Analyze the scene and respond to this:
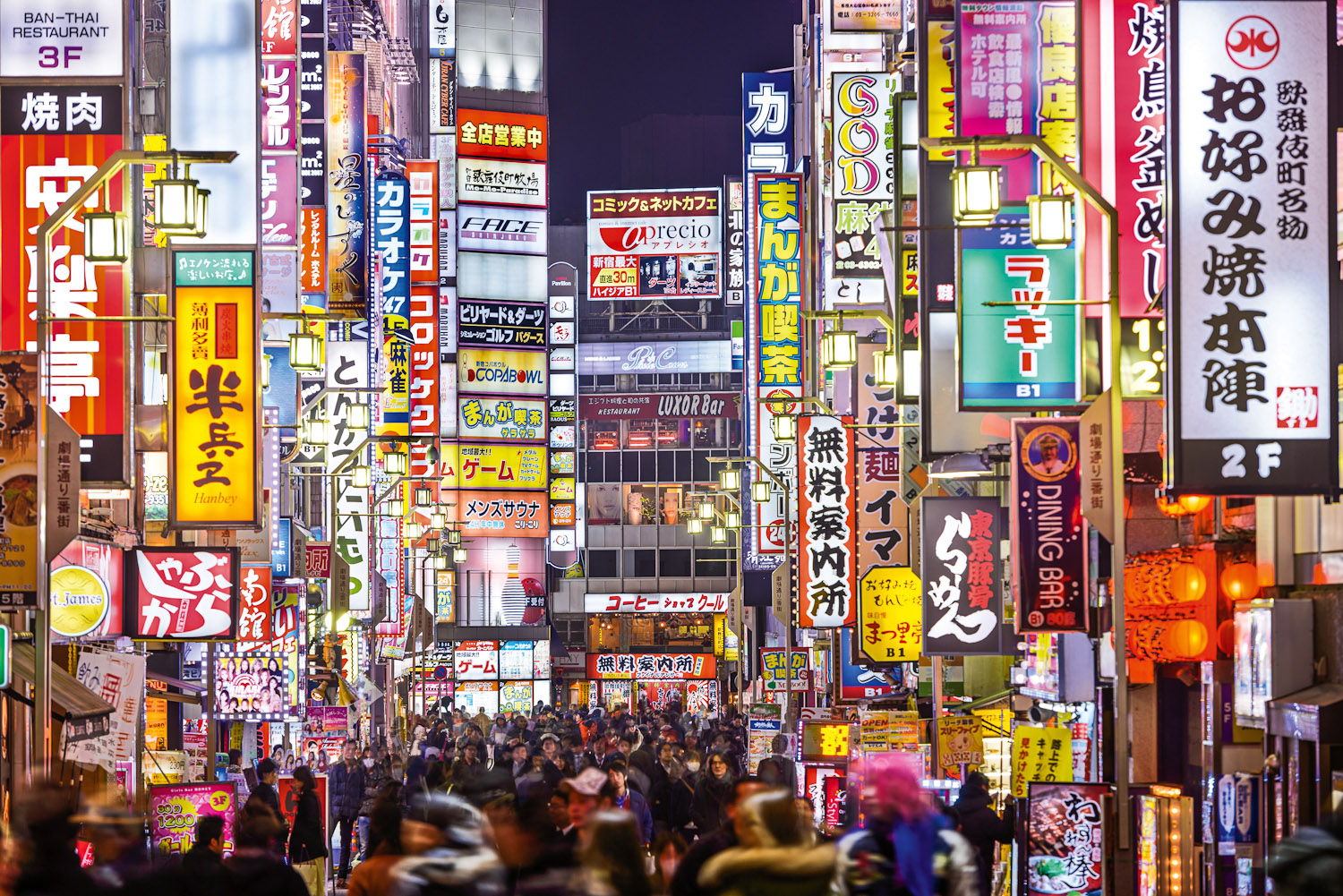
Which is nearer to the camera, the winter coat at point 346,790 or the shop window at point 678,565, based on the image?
the winter coat at point 346,790

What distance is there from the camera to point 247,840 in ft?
36.9

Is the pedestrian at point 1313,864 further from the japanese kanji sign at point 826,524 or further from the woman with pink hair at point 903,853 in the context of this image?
the japanese kanji sign at point 826,524

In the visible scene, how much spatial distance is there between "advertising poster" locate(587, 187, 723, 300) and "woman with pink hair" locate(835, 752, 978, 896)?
73883 millimetres

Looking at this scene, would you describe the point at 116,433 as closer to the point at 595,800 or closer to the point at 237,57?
the point at 237,57

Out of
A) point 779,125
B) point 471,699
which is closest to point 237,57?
point 779,125

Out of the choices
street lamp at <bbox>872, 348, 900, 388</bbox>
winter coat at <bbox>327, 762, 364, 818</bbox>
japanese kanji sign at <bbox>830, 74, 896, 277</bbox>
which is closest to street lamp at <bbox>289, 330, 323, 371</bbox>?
winter coat at <bbox>327, 762, 364, 818</bbox>

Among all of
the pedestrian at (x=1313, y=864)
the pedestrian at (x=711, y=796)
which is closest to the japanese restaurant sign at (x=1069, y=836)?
the pedestrian at (x=711, y=796)

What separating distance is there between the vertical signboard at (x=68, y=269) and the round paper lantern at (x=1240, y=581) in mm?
10697

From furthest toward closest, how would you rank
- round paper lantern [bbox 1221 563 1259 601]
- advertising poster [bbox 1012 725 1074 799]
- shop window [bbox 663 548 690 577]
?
shop window [bbox 663 548 690 577], advertising poster [bbox 1012 725 1074 799], round paper lantern [bbox 1221 563 1259 601]

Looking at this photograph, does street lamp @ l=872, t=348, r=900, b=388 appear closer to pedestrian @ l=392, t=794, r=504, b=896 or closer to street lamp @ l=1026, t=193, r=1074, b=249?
street lamp @ l=1026, t=193, r=1074, b=249

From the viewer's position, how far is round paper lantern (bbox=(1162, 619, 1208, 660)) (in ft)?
55.2

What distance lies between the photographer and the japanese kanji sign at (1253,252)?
1161 centimetres

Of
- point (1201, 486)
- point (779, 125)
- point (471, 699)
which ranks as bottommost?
point (471, 699)

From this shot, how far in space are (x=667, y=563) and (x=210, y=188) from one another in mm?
68072
